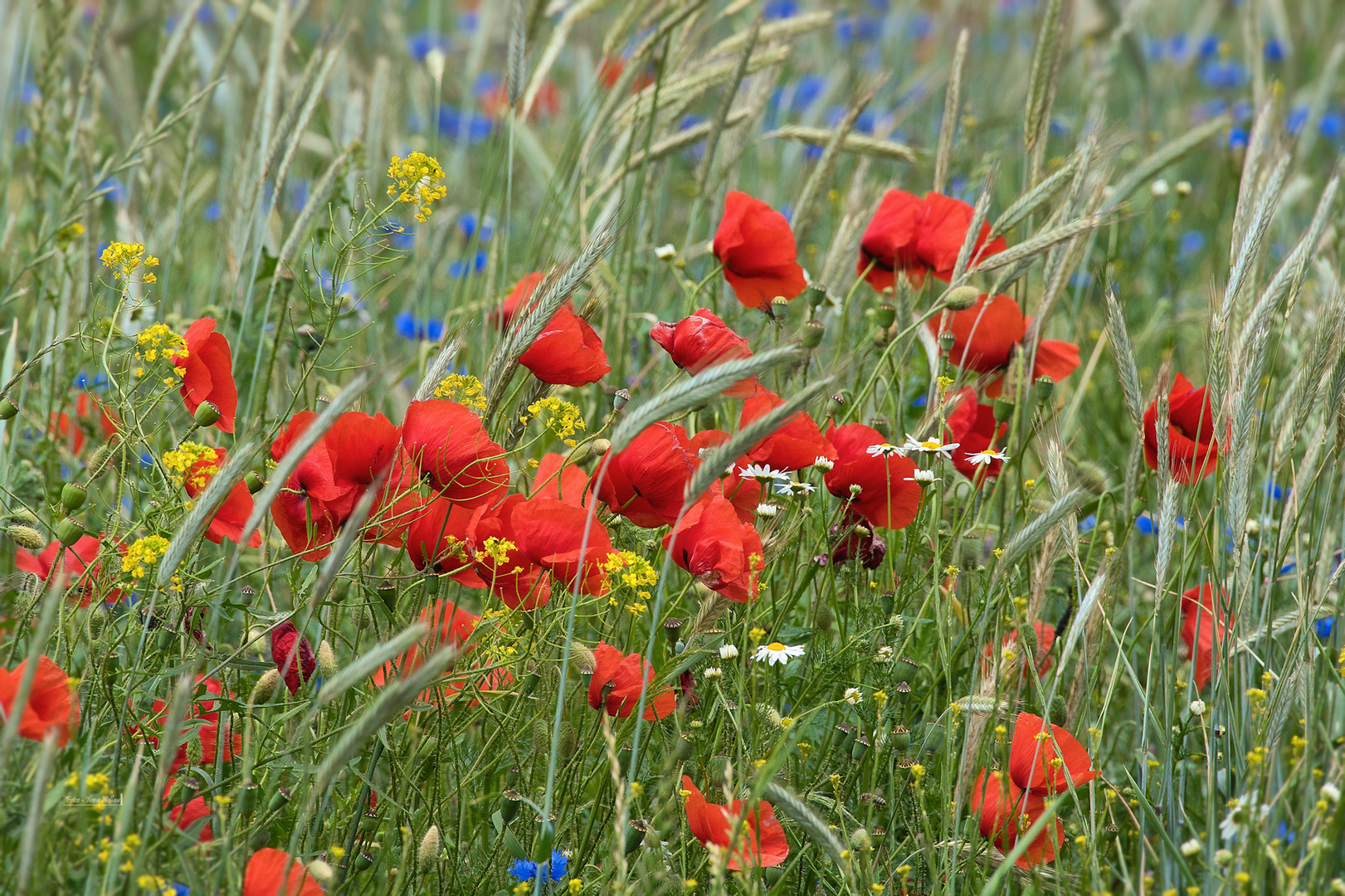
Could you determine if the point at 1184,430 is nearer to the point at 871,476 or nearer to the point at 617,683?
the point at 871,476

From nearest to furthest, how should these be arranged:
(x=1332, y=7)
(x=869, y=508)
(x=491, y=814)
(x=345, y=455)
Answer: (x=345, y=455), (x=491, y=814), (x=869, y=508), (x=1332, y=7)

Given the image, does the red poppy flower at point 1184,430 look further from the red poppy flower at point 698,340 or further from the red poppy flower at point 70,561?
the red poppy flower at point 70,561

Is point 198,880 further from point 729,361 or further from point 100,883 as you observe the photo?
point 729,361

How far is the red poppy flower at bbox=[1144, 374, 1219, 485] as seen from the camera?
1554mm

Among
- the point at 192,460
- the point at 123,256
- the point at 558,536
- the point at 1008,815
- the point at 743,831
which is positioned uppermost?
the point at 123,256

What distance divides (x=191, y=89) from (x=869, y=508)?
179cm

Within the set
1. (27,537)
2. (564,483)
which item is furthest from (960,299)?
(27,537)

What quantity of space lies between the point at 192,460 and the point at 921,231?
1.06 meters

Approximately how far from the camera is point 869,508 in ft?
4.85

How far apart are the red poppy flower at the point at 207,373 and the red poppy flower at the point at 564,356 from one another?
0.33 m

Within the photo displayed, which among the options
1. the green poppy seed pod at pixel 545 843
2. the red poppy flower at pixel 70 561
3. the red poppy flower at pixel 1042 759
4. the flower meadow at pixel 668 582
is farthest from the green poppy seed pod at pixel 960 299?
the red poppy flower at pixel 70 561

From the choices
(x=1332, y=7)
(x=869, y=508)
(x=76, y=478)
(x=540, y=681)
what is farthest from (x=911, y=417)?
(x=1332, y=7)

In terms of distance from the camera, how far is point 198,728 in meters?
1.22

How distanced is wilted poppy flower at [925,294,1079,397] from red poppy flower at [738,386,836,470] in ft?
1.27
